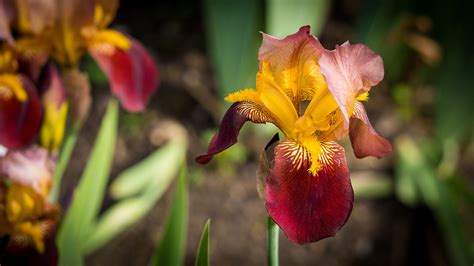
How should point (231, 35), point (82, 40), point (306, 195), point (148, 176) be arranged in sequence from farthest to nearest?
1. point (231, 35)
2. point (148, 176)
3. point (82, 40)
4. point (306, 195)

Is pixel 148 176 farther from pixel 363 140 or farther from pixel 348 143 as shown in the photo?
pixel 363 140

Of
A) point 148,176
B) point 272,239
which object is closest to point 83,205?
point 272,239

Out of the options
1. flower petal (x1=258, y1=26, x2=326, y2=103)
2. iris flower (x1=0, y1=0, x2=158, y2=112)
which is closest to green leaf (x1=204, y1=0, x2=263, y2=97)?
iris flower (x1=0, y1=0, x2=158, y2=112)

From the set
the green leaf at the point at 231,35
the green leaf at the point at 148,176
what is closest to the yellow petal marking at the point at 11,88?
the green leaf at the point at 148,176

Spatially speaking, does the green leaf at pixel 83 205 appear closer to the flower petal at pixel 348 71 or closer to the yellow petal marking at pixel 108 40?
the yellow petal marking at pixel 108 40

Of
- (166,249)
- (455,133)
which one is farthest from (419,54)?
(166,249)

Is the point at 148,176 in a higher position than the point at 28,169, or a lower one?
lower
